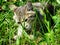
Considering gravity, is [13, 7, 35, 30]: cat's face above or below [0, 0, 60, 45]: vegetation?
above

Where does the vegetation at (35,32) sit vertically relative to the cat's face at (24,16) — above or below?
below

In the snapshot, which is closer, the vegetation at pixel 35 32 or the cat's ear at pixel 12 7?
the vegetation at pixel 35 32

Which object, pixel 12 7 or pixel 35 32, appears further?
pixel 12 7

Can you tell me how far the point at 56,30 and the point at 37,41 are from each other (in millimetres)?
240

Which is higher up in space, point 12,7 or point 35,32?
point 12,7

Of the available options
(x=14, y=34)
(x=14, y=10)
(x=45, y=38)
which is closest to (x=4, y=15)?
(x=14, y=10)

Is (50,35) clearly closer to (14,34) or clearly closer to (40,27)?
(40,27)

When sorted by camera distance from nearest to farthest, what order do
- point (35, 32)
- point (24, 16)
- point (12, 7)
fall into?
point (35, 32) → point (24, 16) → point (12, 7)

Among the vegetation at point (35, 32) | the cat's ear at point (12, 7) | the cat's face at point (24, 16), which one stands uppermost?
the cat's ear at point (12, 7)

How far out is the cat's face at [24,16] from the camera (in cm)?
245

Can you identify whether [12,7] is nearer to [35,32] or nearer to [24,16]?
[24,16]

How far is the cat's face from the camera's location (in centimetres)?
245

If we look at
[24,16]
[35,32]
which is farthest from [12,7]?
[35,32]

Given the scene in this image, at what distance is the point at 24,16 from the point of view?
99.3 inches
